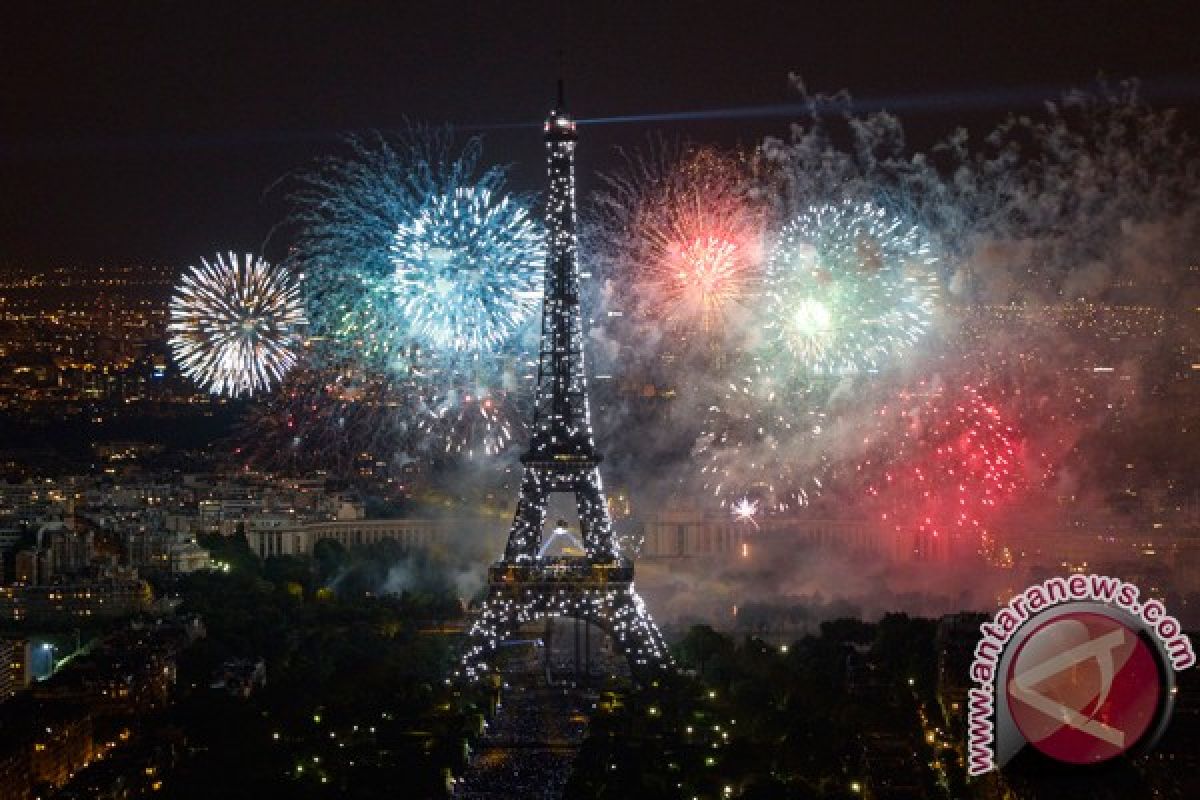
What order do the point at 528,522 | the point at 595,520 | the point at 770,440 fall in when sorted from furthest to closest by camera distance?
the point at 770,440, the point at 528,522, the point at 595,520

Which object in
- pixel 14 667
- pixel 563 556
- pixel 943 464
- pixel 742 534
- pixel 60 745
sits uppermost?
pixel 943 464

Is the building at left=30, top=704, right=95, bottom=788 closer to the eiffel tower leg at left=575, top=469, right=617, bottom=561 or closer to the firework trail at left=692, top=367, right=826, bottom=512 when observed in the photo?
the eiffel tower leg at left=575, top=469, right=617, bottom=561

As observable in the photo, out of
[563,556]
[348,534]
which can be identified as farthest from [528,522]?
[348,534]

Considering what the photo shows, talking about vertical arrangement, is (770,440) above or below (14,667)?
above

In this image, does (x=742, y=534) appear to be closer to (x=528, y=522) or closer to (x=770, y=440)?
(x=770, y=440)

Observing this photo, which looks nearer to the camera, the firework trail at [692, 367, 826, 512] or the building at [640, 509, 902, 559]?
the firework trail at [692, 367, 826, 512]

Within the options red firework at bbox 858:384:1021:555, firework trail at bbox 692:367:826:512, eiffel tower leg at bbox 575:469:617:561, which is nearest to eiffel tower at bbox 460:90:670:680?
eiffel tower leg at bbox 575:469:617:561

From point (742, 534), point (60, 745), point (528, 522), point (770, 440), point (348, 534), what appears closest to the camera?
point (60, 745)

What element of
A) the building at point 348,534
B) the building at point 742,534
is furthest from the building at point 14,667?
the building at point 348,534
